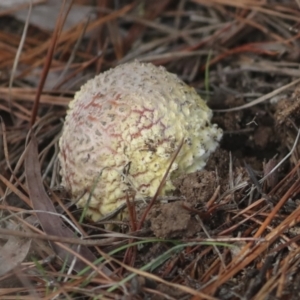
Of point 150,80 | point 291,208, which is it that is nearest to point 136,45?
point 150,80

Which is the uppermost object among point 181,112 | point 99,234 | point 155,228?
point 181,112

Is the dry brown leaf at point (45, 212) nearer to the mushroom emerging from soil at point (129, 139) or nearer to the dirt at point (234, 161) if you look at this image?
the mushroom emerging from soil at point (129, 139)

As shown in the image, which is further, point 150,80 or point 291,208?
point 150,80

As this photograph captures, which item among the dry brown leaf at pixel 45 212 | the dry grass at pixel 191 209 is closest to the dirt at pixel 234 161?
the dry grass at pixel 191 209

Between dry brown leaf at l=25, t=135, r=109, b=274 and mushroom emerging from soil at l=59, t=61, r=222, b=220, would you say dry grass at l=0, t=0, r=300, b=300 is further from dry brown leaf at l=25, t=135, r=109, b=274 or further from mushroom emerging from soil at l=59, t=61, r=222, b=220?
mushroom emerging from soil at l=59, t=61, r=222, b=220

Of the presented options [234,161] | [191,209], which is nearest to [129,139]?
[191,209]

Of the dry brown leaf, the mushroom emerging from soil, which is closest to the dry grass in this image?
the dry brown leaf

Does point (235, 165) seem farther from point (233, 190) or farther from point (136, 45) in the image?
point (136, 45)
